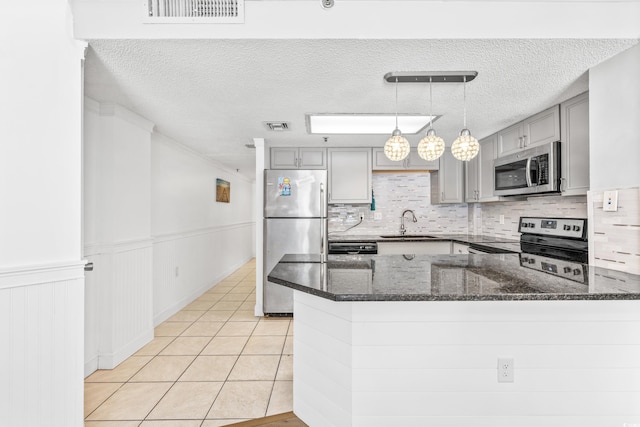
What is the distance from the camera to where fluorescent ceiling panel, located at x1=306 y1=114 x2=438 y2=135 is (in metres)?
3.16

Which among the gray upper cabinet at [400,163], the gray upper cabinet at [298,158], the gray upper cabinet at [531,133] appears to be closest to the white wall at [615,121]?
the gray upper cabinet at [531,133]

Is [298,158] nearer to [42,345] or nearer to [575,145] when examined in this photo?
[575,145]

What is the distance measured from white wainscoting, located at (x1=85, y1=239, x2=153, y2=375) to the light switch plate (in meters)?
3.43

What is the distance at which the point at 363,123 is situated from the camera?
11.4 ft

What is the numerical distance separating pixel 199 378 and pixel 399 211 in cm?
326

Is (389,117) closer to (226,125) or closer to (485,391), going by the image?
(226,125)

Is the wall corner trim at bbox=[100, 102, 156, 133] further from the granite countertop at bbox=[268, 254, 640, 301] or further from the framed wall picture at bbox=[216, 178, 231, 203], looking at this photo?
the framed wall picture at bbox=[216, 178, 231, 203]

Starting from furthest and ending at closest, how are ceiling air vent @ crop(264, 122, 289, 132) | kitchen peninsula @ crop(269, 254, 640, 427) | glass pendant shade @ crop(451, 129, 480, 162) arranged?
ceiling air vent @ crop(264, 122, 289, 132) → glass pendant shade @ crop(451, 129, 480, 162) → kitchen peninsula @ crop(269, 254, 640, 427)

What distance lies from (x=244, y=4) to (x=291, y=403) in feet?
7.65

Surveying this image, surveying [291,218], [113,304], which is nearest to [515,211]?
[291,218]

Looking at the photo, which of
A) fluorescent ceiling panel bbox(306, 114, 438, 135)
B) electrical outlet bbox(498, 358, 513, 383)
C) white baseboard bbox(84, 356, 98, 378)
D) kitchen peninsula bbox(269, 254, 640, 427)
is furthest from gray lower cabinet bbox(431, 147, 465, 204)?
white baseboard bbox(84, 356, 98, 378)

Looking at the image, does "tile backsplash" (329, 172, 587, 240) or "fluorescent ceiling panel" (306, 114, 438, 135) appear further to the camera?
"tile backsplash" (329, 172, 587, 240)

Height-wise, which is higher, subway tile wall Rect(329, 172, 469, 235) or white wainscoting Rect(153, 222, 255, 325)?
subway tile wall Rect(329, 172, 469, 235)

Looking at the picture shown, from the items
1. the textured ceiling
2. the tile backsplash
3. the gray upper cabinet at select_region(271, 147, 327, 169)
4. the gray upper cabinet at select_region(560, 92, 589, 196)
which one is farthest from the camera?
the tile backsplash
